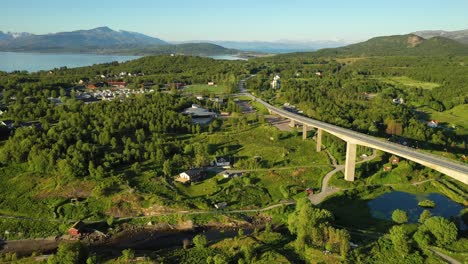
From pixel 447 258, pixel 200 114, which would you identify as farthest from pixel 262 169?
pixel 200 114

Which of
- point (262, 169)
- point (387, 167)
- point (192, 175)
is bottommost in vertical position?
point (262, 169)

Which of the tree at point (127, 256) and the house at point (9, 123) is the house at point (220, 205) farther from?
the house at point (9, 123)

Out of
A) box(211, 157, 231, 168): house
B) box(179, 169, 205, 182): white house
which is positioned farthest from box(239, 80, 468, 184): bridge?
box(179, 169, 205, 182): white house

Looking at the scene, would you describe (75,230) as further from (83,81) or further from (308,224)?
(83,81)

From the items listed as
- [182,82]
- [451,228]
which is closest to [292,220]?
[451,228]

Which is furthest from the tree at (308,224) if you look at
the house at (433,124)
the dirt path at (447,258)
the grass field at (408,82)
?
the grass field at (408,82)

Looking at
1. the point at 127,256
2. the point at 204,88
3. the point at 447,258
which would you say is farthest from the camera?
the point at 204,88

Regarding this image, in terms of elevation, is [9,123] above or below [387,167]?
above
